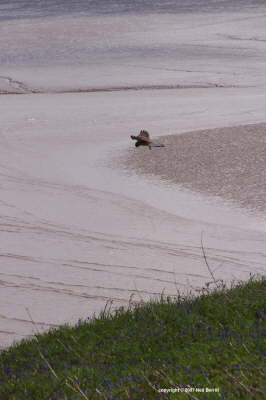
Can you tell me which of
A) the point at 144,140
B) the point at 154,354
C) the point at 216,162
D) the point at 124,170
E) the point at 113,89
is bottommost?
the point at 154,354

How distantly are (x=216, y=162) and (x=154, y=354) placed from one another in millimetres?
5931

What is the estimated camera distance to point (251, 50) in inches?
→ 727

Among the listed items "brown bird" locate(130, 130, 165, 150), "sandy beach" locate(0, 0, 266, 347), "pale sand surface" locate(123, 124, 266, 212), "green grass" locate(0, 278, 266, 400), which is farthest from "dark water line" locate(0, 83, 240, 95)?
"green grass" locate(0, 278, 266, 400)

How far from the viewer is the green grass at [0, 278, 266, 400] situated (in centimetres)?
369

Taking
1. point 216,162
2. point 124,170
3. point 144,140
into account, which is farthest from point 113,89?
point 216,162


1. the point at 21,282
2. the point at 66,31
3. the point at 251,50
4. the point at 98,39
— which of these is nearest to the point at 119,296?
the point at 21,282

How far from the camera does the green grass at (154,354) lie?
369 cm

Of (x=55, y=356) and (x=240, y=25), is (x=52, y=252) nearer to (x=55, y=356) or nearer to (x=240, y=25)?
(x=55, y=356)

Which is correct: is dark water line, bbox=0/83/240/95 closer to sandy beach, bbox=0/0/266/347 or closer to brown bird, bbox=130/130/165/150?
sandy beach, bbox=0/0/266/347

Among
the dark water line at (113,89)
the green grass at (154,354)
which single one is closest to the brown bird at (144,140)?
the dark water line at (113,89)

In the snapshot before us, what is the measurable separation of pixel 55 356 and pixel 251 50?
1444cm

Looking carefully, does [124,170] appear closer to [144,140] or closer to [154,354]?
[144,140]

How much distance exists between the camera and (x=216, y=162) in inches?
404

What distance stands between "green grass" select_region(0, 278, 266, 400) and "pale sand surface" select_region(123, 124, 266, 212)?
340 cm
